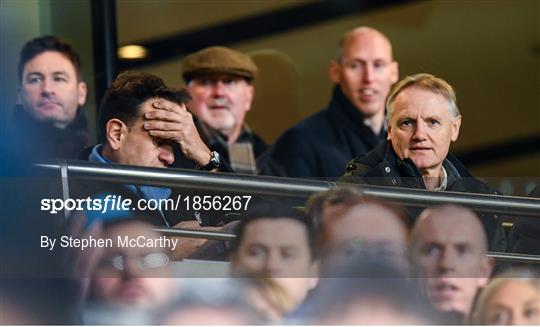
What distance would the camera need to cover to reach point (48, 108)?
222 inches

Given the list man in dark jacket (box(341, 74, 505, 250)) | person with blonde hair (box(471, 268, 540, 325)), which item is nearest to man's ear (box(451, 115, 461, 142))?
man in dark jacket (box(341, 74, 505, 250))

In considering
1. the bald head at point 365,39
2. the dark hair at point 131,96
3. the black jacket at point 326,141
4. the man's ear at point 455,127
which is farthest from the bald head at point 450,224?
the bald head at point 365,39

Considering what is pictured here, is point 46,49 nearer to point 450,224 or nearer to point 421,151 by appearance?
point 421,151

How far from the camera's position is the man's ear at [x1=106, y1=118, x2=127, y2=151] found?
215 inches

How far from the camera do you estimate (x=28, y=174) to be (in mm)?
5430

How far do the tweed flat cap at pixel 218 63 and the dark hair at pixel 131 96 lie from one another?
750 mm

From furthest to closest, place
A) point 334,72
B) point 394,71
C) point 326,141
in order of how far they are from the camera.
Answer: point 334,72, point 326,141, point 394,71

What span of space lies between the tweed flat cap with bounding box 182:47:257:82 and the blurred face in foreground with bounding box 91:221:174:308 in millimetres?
1163

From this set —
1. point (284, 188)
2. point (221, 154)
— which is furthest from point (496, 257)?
point (221, 154)

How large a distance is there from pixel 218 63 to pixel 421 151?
1.30m

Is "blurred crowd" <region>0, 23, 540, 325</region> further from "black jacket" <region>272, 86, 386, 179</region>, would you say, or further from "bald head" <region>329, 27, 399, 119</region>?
"bald head" <region>329, 27, 399, 119</region>

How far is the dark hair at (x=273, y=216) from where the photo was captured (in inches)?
207

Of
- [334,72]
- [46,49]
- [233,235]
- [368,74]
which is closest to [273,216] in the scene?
[233,235]

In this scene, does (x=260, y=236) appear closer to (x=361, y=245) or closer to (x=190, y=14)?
(x=361, y=245)
